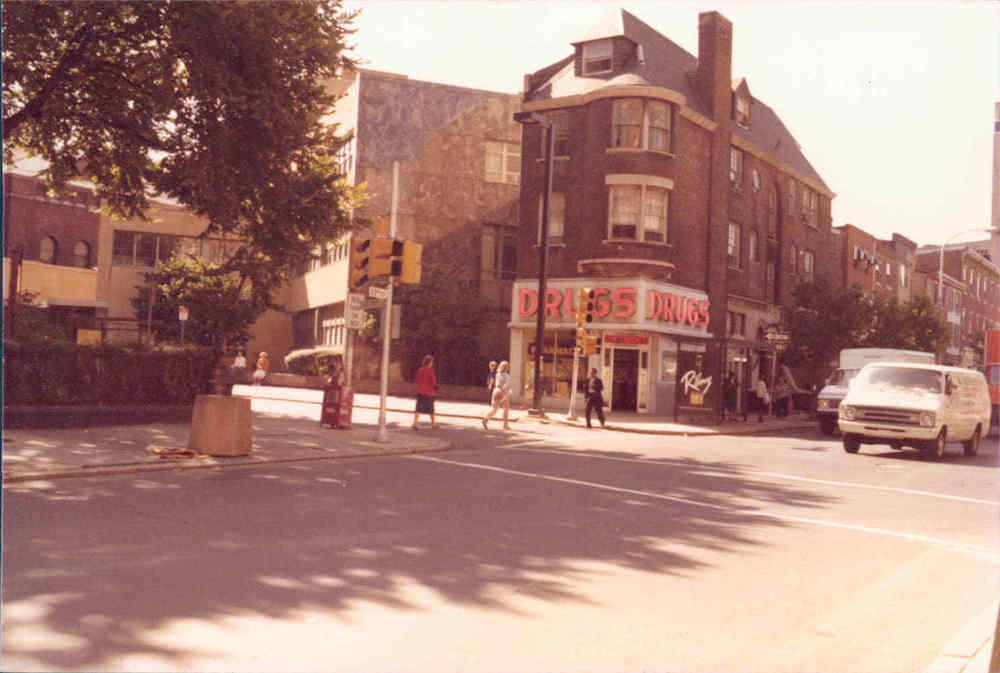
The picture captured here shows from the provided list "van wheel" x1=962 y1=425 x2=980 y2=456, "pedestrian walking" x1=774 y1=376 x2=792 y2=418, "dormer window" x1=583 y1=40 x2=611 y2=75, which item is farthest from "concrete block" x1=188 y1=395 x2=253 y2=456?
"pedestrian walking" x1=774 y1=376 x2=792 y2=418

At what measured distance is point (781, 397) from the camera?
3584cm

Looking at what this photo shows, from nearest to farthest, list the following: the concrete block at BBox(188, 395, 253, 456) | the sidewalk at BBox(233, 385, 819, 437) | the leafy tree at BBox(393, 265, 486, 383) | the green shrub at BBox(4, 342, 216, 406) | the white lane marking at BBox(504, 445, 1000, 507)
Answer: the white lane marking at BBox(504, 445, 1000, 507), the concrete block at BBox(188, 395, 253, 456), the green shrub at BBox(4, 342, 216, 406), the sidewalk at BBox(233, 385, 819, 437), the leafy tree at BBox(393, 265, 486, 383)

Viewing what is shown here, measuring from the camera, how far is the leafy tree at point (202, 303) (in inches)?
1555

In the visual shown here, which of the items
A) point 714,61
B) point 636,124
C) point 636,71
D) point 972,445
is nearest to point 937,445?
point 972,445

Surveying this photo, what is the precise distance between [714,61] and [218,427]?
30.4 metres

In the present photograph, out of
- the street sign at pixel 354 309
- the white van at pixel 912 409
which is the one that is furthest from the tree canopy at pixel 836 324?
the street sign at pixel 354 309

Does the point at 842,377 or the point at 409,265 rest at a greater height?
the point at 409,265

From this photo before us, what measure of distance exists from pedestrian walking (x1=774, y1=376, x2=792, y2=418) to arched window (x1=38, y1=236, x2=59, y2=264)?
3962 centimetres

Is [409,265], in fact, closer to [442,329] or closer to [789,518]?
[789,518]

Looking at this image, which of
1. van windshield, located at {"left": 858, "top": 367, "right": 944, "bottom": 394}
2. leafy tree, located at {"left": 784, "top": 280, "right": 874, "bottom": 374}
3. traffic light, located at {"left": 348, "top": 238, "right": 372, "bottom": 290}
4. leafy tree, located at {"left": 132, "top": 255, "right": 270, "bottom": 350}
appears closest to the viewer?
traffic light, located at {"left": 348, "top": 238, "right": 372, "bottom": 290}

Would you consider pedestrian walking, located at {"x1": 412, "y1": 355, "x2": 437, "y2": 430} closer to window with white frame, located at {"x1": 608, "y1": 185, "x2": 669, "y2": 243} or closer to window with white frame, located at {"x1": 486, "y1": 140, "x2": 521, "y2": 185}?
window with white frame, located at {"x1": 608, "y1": 185, "x2": 669, "y2": 243}

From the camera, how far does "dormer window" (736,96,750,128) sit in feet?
137

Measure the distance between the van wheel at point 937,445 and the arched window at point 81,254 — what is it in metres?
46.9

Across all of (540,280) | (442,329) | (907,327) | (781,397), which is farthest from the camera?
(907,327)
